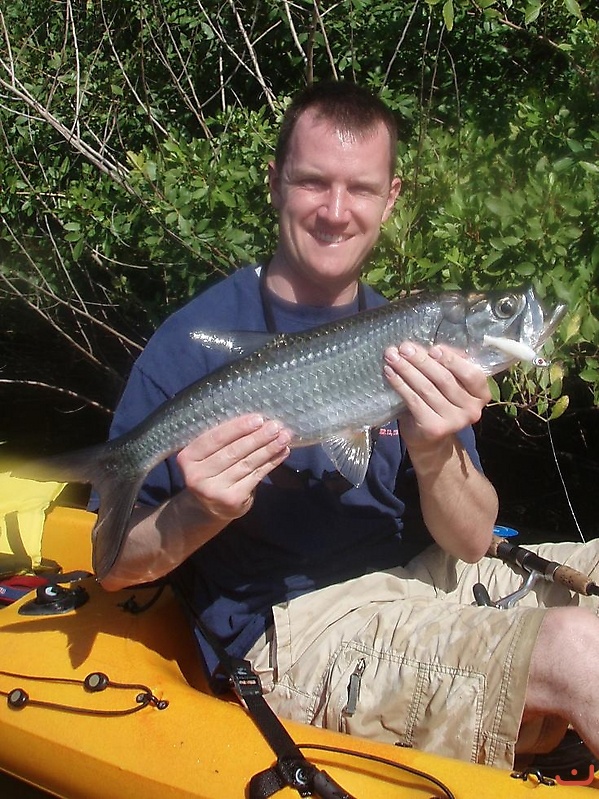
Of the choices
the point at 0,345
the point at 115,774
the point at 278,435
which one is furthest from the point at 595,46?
the point at 0,345

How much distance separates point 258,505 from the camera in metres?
2.93

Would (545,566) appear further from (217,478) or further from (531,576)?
(217,478)

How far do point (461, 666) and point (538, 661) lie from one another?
0.80 feet

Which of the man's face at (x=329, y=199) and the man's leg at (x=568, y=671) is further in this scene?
the man's face at (x=329, y=199)

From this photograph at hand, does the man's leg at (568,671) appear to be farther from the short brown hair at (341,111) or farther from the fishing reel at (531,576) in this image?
the short brown hair at (341,111)

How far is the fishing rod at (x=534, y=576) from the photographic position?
3.09 metres

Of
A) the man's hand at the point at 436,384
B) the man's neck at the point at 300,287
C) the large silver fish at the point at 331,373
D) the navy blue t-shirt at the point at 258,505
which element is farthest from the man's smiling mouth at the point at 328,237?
the man's hand at the point at 436,384

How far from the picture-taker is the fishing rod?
10.2 ft

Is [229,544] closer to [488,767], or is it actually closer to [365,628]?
[365,628]

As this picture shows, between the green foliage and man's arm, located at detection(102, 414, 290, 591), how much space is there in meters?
2.01

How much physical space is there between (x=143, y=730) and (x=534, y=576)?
1602 mm

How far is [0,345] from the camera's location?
9773mm

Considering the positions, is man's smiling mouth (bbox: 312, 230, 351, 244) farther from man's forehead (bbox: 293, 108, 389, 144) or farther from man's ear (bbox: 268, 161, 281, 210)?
man's forehead (bbox: 293, 108, 389, 144)

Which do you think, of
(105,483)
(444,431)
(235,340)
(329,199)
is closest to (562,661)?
(444,431)
